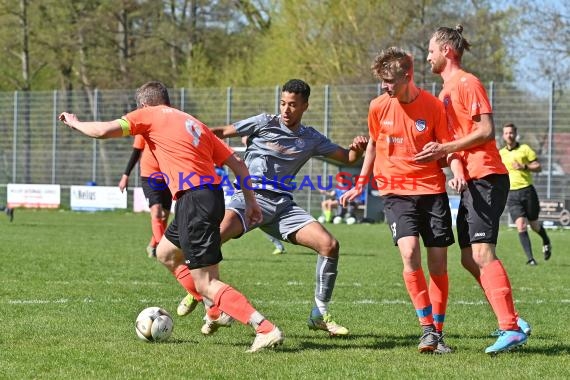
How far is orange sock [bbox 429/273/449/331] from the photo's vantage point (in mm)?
7066

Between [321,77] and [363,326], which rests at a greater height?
[321,77]

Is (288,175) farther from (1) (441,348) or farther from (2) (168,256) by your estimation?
(1) (441,348)

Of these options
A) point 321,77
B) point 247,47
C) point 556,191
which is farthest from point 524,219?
point 247,47

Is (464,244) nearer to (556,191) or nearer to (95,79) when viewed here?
(556,191)

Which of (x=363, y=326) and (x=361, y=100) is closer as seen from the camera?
(x=363, y=326)

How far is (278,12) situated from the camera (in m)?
39.9

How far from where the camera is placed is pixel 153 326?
6922 millimetres

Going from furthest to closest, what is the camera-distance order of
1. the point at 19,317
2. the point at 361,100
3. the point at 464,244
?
the point at 361,100 < the point at 19,317 < the point at 464,244

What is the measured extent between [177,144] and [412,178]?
160 centimetres

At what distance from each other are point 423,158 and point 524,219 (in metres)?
9.18

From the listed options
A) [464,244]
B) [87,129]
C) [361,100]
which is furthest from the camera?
[361,100]

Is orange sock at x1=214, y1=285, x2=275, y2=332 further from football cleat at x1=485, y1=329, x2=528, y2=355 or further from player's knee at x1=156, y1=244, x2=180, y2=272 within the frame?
football cleat at x1=485, y1=329, x2=528, y2=355

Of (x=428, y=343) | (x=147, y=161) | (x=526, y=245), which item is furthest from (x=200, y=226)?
(x=526, y=245)

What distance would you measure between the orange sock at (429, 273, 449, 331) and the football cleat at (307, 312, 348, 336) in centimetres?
75
